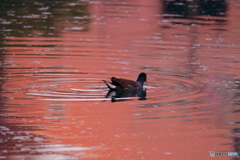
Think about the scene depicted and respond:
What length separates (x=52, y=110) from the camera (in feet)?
41.3

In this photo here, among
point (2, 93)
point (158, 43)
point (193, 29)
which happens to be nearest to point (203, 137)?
point (2, 93)

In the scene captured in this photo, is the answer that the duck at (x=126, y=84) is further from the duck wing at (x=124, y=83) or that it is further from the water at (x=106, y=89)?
the water at (x=106, y=89)

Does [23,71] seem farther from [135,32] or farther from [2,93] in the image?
[135,32]

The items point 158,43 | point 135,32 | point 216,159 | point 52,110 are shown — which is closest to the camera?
point 216,159

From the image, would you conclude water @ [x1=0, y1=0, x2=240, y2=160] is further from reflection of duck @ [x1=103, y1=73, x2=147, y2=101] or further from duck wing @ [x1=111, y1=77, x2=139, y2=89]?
duck wing @ [x1=111, y1=77, x2=139, y2=89]

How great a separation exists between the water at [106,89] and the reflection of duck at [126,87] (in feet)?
0.63

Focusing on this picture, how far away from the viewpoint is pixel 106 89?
1494 cm

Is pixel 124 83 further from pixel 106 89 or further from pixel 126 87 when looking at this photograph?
pixel 106 89

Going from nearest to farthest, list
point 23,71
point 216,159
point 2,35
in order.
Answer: point 216,159 < point 23,71 < point 2,35

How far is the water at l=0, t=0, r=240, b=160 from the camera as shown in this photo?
34.2 feet

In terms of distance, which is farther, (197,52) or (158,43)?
(158,43)

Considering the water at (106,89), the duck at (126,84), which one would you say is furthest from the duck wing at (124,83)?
the water at (106,89)

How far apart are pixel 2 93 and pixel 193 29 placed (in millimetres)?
13788

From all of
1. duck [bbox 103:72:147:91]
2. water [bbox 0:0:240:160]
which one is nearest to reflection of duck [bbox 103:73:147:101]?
duck [bbox 103:72:147:91]
